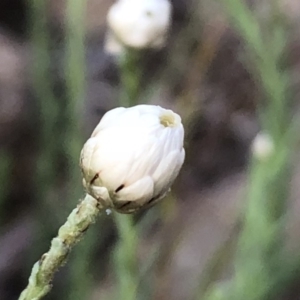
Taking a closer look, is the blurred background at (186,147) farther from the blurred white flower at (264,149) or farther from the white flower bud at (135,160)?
the white flower bud at (135,160)

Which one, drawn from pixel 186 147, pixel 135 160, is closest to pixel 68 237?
pixel 135 160

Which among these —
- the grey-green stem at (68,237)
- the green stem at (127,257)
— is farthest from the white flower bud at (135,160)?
the green stem at (127,257)

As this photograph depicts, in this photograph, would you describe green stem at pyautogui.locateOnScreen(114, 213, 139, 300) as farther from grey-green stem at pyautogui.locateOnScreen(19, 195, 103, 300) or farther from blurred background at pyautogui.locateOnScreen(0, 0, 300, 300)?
grey-green stem at pyautogui.locateOnScreen(19, 195, 103, 300)

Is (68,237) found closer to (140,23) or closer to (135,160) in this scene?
(135,160)

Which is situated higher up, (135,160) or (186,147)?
(135,160)

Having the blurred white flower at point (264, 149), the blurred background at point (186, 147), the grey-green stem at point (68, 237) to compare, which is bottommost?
the blurred background at point (186, 147)

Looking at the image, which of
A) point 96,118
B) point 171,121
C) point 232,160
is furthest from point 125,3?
point 232,160
